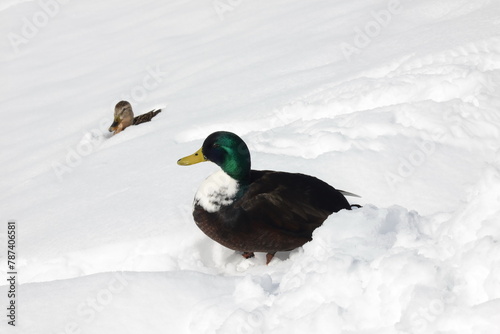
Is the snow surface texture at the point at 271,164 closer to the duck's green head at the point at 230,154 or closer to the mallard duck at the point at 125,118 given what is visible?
the mallard duck at the point at 125,118

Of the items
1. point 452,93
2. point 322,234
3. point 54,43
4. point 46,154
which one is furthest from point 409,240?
point 54,43

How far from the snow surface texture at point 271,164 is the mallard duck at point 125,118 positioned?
172mm

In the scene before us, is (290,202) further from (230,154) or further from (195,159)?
(195,159)

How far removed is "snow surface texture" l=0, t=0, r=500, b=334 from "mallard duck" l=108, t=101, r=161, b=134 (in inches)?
6.8

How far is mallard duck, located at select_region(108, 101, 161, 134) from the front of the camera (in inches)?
227

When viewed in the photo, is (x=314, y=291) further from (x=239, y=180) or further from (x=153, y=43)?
(x=153, y=43)

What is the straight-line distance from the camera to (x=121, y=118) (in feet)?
19.2

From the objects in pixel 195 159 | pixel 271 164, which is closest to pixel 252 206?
pixel 195 159

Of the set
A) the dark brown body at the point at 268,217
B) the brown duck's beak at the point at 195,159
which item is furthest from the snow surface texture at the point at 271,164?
the brown duck's beak at the point at 195,159

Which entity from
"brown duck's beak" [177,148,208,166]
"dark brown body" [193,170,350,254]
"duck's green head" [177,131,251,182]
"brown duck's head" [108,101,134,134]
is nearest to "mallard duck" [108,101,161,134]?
"brown duck's head" [108,101,134,134]

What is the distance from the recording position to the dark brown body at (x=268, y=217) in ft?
9.94

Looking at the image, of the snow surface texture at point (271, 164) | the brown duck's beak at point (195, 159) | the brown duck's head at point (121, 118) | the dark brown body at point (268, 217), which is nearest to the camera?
the snow surface texture at point (271, 164)

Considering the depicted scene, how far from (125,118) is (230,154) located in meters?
3.02

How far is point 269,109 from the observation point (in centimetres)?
496
